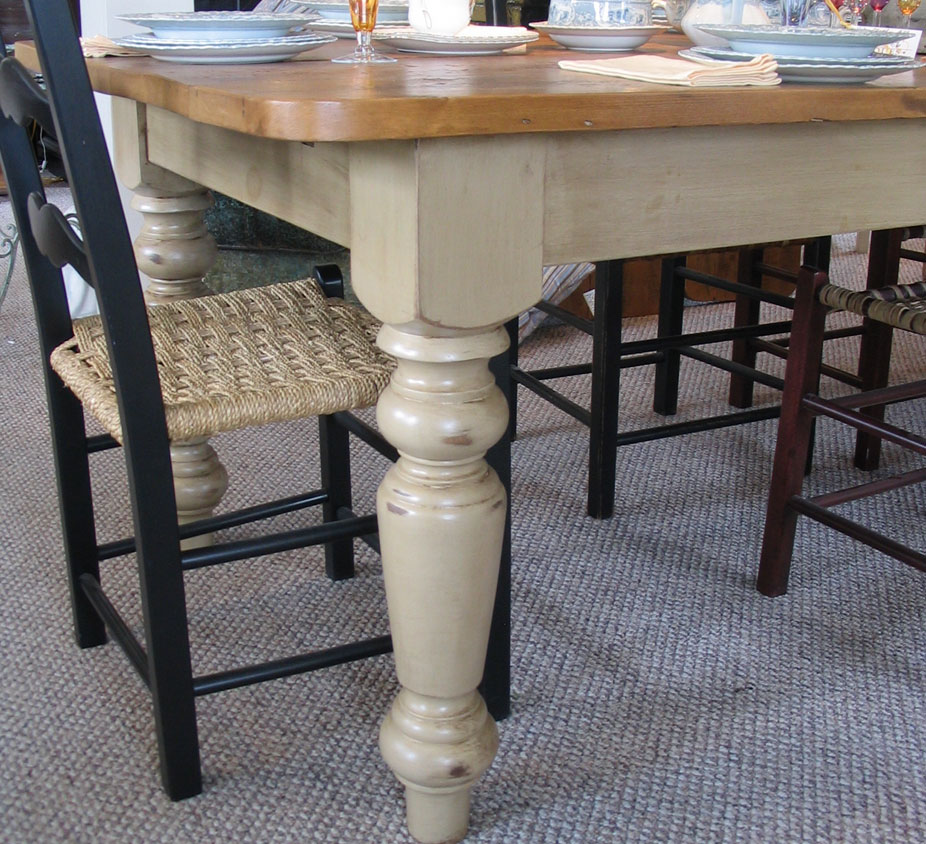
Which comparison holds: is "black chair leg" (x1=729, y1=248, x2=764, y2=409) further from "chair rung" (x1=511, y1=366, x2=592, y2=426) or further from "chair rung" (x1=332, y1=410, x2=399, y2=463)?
"chair rung" (x1=332, y1=410, x2=399, y2=463)

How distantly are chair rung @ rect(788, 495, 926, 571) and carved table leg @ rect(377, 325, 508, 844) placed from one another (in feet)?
2.25

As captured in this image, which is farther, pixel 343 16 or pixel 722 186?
pixel 343 16

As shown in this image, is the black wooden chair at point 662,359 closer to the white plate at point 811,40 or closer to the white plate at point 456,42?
the white plate at point 456,42

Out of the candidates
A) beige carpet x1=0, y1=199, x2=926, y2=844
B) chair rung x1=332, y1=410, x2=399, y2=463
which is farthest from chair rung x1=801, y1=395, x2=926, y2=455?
chair rung x1=332, y1=410, x2=399, y2=463

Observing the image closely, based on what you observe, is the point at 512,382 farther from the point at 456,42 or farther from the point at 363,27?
the point at 363,27

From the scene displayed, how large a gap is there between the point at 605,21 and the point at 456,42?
0.21 metres

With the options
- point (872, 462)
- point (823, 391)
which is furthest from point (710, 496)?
point (823, 391)

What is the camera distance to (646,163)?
983 mm

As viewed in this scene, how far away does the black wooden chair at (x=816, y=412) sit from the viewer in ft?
5.15

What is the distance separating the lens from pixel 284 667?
120 cm

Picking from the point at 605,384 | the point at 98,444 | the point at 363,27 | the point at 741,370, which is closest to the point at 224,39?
the point at 363,27

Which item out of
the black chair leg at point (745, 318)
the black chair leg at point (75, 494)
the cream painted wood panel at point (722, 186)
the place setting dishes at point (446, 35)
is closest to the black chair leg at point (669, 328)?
the black chair leg at point (745, 318)

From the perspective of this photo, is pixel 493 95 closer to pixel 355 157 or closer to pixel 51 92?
pixel 355 157

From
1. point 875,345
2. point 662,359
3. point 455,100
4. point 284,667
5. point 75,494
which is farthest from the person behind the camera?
point 662,359
